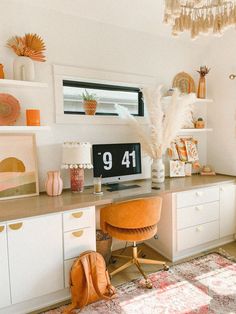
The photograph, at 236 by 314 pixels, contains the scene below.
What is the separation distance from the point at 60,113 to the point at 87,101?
1.07ft

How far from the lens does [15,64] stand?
206 cm

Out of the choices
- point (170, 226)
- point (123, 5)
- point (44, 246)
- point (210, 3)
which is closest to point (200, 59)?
point (123, 5)

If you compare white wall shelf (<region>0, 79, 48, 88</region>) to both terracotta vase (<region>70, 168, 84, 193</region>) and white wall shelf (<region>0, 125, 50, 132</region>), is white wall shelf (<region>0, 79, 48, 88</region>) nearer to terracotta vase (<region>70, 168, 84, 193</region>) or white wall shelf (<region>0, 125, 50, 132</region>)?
white wall shelf (<region>0, 125, 50, 132</region>)

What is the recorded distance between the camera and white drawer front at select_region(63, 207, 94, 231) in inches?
74.2

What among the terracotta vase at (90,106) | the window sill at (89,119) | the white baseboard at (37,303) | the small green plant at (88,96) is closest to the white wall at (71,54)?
the window sill at (89,119)

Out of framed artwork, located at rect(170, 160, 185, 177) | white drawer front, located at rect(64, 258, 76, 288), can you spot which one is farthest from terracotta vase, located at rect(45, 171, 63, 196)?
framed artwork, located at rect(170, 160, 185, 177)

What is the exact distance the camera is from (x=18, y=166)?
2182 millimetres

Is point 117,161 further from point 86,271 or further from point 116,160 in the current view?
point 86,271

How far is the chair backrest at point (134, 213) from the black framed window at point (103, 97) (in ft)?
3.75

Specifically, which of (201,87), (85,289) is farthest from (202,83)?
(85,289)

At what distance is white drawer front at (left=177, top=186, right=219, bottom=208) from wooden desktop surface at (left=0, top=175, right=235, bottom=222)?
0.20 ft

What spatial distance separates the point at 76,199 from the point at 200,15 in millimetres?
1602

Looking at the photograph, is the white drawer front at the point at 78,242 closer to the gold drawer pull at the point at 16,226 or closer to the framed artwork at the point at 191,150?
the gold drawer pull at the point at 16,226

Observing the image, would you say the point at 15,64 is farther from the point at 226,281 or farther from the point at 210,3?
the point at 226,281
